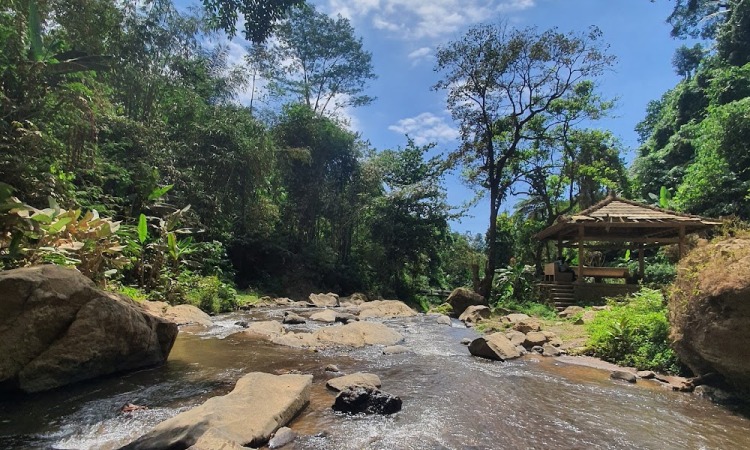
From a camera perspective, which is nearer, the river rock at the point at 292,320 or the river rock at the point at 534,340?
the river rock at the point at 534,340

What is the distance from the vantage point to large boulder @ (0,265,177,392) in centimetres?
496

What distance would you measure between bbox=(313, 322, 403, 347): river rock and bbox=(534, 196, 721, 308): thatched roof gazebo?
8759 millimetres

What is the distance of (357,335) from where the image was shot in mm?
9781

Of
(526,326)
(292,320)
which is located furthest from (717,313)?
(292,320)

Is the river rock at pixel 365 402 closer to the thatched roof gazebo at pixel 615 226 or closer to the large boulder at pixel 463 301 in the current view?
the thatched roof gazebo at pixel 615 226

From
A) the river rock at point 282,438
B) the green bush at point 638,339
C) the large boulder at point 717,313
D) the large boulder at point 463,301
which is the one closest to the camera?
the river rock at point 282,438

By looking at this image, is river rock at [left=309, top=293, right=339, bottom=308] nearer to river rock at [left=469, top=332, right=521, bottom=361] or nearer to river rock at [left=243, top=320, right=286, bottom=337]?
river rock at [left=243, top=320, right=286, bottom=337]

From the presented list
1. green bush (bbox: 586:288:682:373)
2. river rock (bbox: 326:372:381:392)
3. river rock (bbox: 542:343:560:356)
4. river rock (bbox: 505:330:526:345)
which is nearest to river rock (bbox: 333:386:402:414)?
river rock (bbox: 326:372:381:392)

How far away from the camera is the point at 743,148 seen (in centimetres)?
1977

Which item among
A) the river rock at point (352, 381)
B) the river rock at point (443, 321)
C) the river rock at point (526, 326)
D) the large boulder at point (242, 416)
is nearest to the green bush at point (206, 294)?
the river rock at point (443, 321)

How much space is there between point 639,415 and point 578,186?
2531 centimetres

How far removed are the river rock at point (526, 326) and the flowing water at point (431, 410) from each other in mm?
3335

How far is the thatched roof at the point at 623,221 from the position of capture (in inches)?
610

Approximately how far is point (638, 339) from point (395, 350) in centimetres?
452
